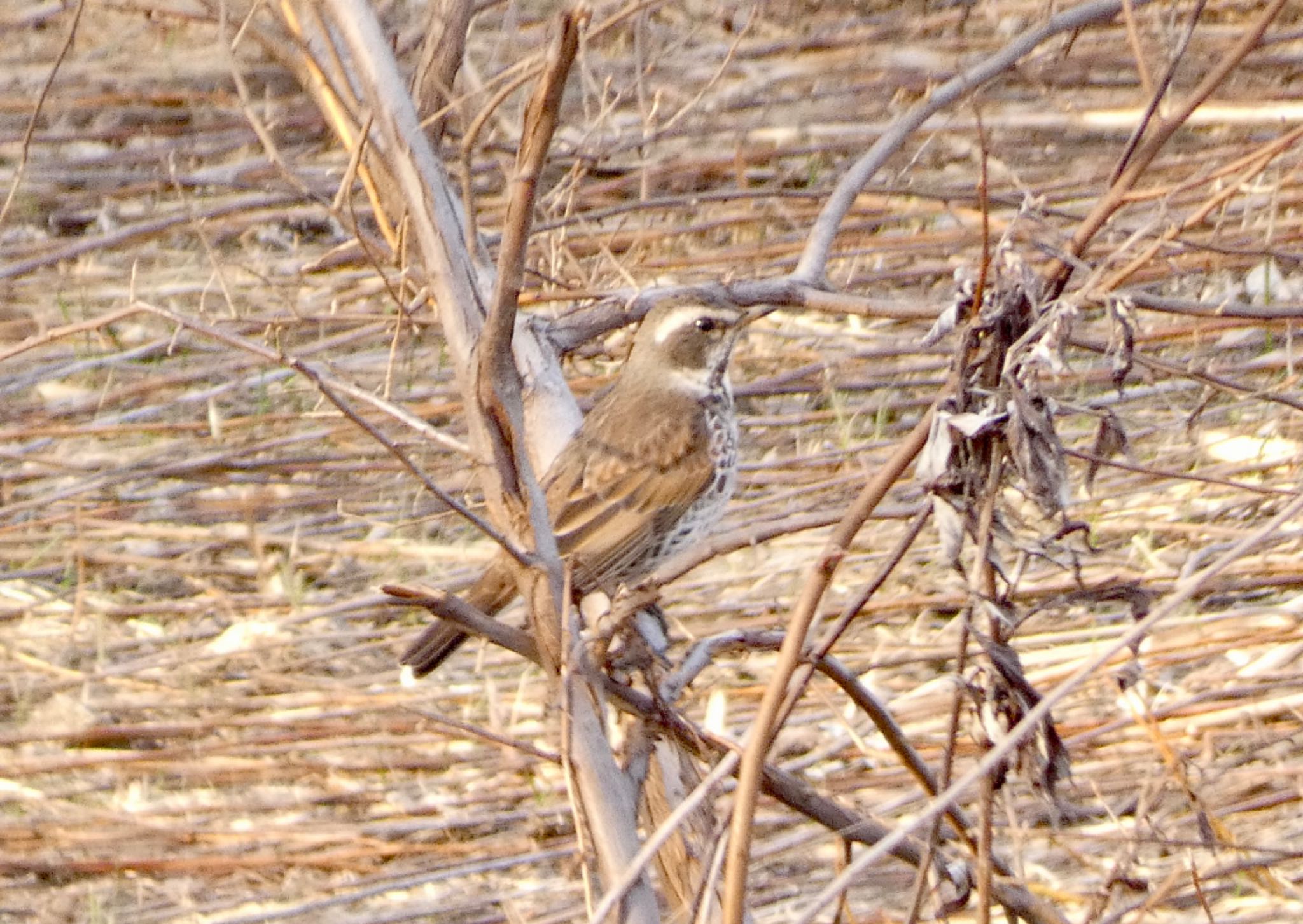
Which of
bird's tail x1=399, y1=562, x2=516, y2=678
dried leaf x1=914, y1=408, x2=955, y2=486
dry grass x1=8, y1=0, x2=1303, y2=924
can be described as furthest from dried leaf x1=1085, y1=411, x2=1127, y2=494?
bird's tail x1=399, y1=562, x2=516, y2=678

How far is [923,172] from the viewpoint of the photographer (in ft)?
28.6

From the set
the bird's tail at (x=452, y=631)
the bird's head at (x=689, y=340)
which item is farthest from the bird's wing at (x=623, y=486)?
the bird's tail at (x=452, y=631)

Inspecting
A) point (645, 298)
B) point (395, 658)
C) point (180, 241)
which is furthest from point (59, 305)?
point (645, 298)

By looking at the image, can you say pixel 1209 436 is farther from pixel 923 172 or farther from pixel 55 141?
pixel 55 141

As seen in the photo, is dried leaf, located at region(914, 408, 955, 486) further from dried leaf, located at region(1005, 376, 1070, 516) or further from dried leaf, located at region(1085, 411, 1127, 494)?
dried leaf, located at region(1085, 411, 1127, 494)

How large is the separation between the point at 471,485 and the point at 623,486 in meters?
1.10

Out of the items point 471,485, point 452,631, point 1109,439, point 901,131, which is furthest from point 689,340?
point 1109,439

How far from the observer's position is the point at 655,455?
496 cm

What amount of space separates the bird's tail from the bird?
10 centimetres

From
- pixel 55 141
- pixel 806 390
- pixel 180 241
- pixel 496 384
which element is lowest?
pixel 496 384

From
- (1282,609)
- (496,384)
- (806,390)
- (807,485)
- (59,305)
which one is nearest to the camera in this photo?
(496,384)

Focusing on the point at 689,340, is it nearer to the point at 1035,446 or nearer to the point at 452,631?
the point at 452,631

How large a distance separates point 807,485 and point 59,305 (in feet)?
11.1

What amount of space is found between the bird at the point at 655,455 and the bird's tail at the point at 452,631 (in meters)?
0.10
